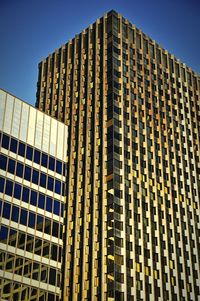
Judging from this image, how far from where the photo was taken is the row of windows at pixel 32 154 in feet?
210

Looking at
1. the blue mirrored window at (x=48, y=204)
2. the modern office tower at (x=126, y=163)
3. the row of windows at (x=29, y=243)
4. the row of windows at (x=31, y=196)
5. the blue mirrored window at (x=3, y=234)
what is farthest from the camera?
the modern office tower at (x=126, y=163)

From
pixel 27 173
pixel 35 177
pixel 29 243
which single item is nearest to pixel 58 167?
pixel 35 177

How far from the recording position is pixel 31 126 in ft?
224

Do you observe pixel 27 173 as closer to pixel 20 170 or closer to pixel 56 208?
pixel 20 170

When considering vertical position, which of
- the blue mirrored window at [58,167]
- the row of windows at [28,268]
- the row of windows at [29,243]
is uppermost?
the blue mirrored window at [58,167]

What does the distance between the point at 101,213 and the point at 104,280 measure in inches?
471

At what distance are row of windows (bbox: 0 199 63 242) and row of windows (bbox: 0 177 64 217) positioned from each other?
1.38 metres

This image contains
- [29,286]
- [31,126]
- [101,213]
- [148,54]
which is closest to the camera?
[29,286]

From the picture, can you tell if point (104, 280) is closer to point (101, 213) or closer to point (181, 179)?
point (101, 213)

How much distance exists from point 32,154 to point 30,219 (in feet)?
28.3

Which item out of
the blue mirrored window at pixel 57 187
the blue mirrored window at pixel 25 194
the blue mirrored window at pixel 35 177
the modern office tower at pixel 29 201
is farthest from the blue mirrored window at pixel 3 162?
the blue mirrored window at pixel 57 187

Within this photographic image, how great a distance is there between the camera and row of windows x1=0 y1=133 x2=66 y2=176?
64.0 metres

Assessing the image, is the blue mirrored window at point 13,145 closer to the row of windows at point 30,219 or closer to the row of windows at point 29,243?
the row of windows at point 30,219

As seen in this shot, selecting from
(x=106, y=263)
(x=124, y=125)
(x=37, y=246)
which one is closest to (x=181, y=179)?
(x=124, y=125)
